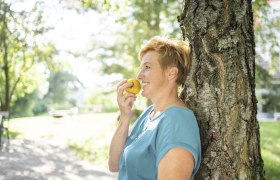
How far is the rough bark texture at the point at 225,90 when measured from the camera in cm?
258

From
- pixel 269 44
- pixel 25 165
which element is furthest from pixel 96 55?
pixel 25 165

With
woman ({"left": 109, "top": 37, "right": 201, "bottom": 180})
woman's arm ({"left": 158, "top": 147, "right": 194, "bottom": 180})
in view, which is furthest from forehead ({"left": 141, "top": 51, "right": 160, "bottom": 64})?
woman's arm ({"left": 158, "top": 147, "right": 194, "bottom": 180})

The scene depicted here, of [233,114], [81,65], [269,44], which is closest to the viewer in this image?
[233,114]

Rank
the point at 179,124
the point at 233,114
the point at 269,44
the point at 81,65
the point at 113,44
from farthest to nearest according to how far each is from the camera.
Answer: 1. the point at 81,65
2. the point at 113,44
3. the point at 269,44
4. the point at 233,114
5. the point at 179,124

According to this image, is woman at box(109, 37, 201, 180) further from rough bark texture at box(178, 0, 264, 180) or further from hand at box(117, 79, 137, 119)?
rough bark texture at box(178, 0, 264, 180)

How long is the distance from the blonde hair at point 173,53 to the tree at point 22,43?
10567mm

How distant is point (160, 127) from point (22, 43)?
1407 centimetres

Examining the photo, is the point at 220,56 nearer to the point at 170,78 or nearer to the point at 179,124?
the point at 170,78

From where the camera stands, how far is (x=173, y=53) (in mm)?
2678

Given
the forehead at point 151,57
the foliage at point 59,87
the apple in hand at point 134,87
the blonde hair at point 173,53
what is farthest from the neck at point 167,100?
the foliage at point 59,87

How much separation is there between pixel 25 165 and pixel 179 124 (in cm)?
826

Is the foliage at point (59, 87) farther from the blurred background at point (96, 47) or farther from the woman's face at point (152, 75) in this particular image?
the woman's face at point (152, 75)

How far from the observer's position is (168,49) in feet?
8.73

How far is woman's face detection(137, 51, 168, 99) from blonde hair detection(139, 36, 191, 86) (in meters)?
0.03
